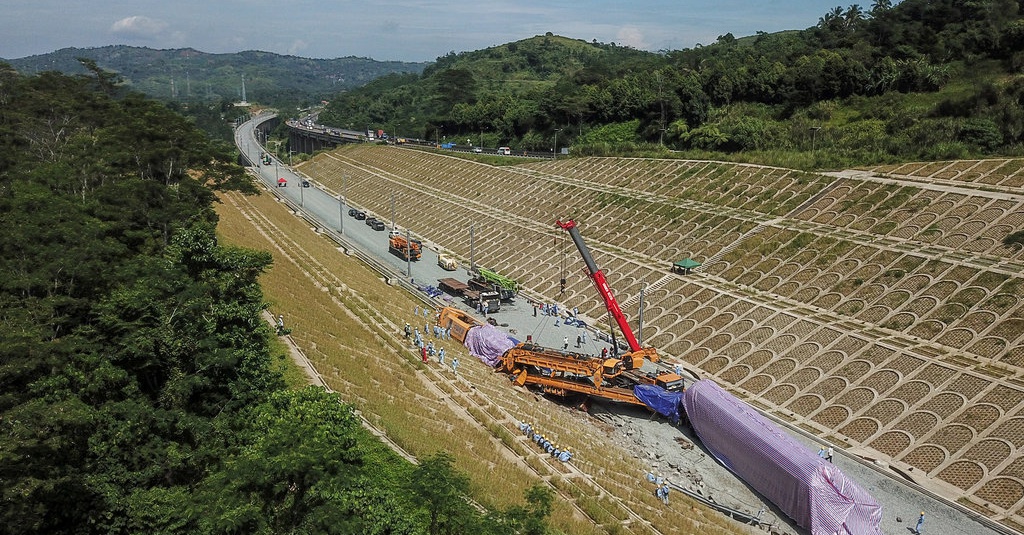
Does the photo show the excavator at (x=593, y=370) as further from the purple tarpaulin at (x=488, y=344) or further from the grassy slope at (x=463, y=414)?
the purple tarpaulin at (x=488, y=344)

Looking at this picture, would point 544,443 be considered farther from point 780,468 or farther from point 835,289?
point 835,289

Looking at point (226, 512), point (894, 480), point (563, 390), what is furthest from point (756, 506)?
point (226, 512)

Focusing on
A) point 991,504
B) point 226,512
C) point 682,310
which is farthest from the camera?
point 682,310

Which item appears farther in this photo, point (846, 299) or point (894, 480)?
point (846, 299)

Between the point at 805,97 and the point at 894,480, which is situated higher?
the point at 805,97

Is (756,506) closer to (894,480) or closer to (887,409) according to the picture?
(894,480)

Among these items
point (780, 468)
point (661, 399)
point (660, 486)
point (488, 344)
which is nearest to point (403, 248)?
point (488, 344)

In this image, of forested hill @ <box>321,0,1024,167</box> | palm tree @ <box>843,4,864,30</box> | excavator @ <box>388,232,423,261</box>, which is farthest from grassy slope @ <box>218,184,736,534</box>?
palm tree @ <box>843,4,864,30</box>
